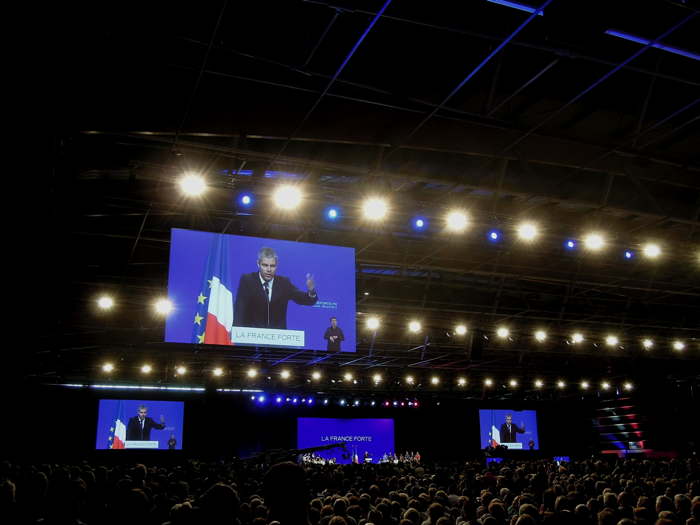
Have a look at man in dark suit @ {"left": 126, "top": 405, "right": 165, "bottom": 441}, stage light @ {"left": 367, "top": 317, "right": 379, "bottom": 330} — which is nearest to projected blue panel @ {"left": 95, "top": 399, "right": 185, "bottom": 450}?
man in dark suit @ {"left": 126, "top": 405, "right": 165, "bottom": 441}

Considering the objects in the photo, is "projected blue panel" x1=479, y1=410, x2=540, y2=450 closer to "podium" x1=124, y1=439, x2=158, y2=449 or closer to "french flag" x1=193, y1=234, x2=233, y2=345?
"podium" x1=124, y1=439, x2=158, y2=449

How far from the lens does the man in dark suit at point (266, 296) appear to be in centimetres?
872

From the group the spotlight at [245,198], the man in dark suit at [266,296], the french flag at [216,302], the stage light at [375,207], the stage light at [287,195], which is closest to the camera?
the french flag at [216,302]

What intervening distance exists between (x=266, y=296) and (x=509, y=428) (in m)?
29.2

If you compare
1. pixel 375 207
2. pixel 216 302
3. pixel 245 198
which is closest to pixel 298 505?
pixel 216 302

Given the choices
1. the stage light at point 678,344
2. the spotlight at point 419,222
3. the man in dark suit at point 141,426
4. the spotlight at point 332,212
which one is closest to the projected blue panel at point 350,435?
the man in dark suit at point 141,426

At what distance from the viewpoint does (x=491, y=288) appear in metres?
17.2

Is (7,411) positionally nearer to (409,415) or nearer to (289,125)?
(409,415)

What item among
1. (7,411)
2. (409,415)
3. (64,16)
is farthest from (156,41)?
(409,415)

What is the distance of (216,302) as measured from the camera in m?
8.62

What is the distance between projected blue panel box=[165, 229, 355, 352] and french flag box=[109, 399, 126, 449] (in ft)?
66.1

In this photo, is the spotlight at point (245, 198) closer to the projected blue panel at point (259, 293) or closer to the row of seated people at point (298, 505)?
the projected blue panel at point (259, 293)

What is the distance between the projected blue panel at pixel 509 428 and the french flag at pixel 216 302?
28723 millimetres

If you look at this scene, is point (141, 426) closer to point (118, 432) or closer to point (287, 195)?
point (118, 432)
